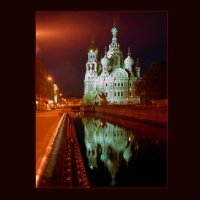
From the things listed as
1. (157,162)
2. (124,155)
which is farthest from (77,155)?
(157,162)

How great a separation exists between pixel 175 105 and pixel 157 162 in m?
8.16

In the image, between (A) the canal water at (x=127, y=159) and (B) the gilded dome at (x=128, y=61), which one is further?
(B) the gilded dome at (x=128, y=61)

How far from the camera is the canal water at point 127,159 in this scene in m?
9.75

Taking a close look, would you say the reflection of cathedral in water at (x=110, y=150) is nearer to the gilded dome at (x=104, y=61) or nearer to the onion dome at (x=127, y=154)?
the onion dome at (x=127, y=154)

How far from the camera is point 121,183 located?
9391mm

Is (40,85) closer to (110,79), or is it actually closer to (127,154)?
(127,154)

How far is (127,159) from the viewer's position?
13125 millimetres

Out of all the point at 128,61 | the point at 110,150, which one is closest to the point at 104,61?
the point at 128,61

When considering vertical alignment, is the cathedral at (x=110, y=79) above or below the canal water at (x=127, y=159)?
above

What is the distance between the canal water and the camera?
9748 mm
